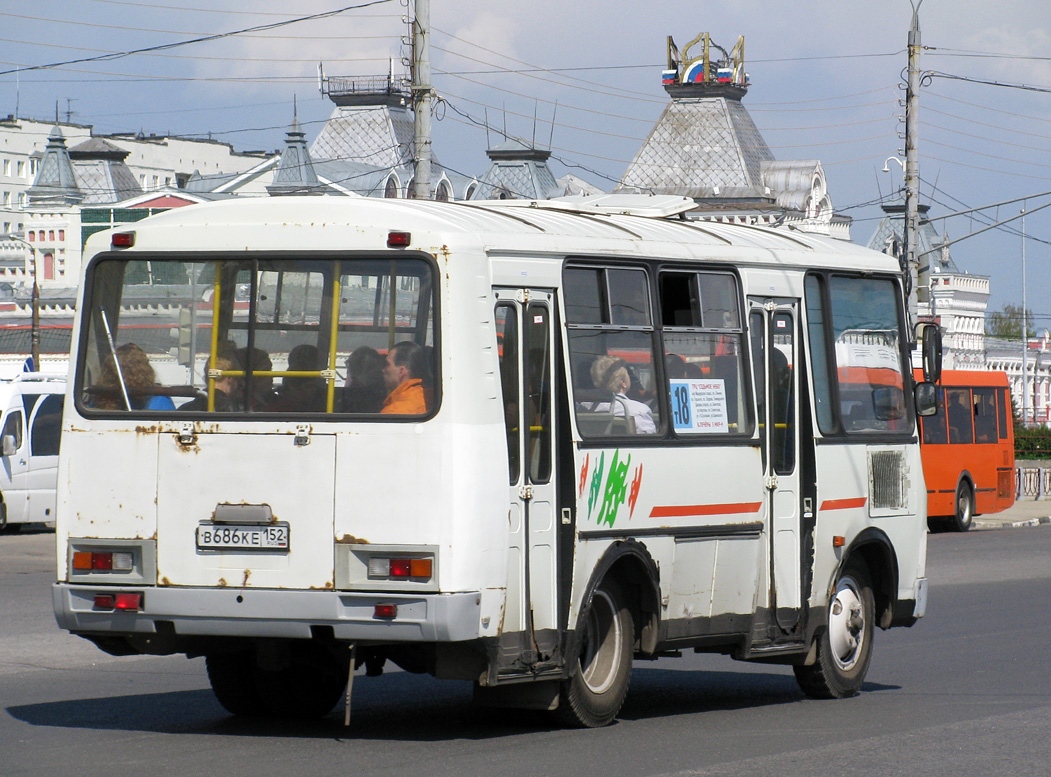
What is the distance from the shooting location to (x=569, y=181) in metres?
84.1

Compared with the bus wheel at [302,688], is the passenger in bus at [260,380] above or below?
above

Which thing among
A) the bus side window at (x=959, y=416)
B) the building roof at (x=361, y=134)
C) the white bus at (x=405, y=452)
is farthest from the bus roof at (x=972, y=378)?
the building roof at (x=361, y=134)

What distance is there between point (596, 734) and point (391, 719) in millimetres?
1195

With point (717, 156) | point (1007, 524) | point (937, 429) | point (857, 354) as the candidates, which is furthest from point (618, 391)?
point (717, 156)

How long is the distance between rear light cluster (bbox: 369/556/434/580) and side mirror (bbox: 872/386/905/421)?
4.24 m

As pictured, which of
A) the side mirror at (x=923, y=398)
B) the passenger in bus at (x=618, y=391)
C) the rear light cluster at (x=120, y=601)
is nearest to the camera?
the rear light cluster at (x=120, y=601)

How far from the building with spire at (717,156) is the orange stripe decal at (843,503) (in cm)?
6915

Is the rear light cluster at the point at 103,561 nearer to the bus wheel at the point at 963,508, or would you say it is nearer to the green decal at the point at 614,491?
the green decal at the point at 614,491

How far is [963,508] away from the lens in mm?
31766

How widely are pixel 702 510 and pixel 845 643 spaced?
194 centimetres

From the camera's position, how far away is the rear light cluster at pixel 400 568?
7934 mm

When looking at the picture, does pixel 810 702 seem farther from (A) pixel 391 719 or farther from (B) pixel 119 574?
(B) pixel 119 574

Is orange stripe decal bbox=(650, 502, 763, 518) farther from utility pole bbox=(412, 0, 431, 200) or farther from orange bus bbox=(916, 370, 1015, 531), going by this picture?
orange bus bbox=(916, 370, 1015, 531)

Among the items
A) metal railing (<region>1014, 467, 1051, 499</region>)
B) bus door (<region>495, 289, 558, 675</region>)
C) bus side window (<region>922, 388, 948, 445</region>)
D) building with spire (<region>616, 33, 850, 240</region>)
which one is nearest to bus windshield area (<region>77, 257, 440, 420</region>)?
bus door (<region>495, 289, 558, 675</region>)
